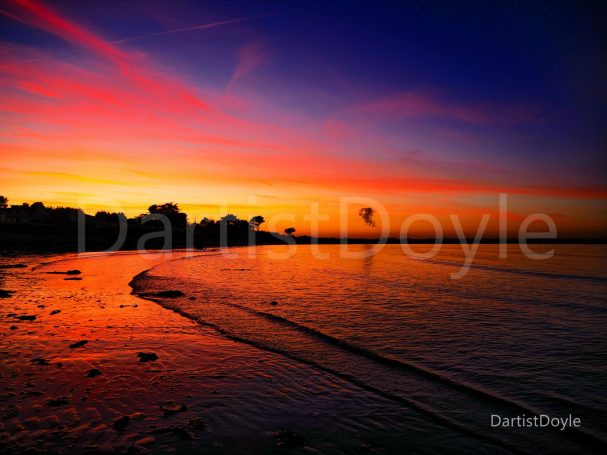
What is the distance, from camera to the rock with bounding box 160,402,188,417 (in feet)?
23.8

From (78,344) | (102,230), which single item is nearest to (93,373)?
(78,344)

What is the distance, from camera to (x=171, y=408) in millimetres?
7445

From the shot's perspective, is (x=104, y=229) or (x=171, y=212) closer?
(x=104, y=229)

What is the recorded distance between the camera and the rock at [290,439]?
6262 mm

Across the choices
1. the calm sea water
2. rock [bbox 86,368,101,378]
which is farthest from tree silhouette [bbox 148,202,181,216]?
rock [bbox 86,368,101,378]

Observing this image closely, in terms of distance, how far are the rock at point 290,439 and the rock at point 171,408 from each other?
2111mm

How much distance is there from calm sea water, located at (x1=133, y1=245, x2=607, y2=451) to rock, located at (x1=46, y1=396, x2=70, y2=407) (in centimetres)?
606

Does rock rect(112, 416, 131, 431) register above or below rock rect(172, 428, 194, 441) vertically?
above

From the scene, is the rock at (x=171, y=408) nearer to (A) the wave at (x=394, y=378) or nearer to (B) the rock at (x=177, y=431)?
(B) the rock at (x=177, y=431)

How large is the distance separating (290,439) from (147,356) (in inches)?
229

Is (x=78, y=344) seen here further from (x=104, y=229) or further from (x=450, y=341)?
(x=104, y=229)

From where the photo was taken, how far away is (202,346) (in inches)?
477

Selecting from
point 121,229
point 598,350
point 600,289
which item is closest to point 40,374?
point 598,350

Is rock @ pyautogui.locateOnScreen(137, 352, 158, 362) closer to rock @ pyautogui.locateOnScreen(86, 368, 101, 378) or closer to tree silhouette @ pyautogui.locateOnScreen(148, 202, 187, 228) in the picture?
rock @ pyautogui.locateOnScreen(86, 368, 101, 378)
